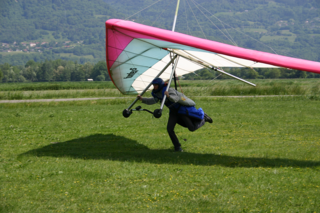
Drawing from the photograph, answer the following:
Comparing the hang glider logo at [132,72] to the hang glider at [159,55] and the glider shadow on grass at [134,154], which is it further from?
the glider shadow on grass at [134,154]

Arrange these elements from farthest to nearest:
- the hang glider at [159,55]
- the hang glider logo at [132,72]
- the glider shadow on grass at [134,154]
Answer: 1. the hang glider logo at [132,72]
2. the glider shadow on grass at [134,154]
3. the hang glider at [159,55]

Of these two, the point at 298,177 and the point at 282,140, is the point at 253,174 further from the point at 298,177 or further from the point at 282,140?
the point at 282,140

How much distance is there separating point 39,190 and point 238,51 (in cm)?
437

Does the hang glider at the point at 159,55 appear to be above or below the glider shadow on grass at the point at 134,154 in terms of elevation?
above

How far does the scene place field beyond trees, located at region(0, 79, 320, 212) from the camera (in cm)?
423

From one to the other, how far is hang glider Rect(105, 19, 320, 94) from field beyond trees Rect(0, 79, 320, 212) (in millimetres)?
1947

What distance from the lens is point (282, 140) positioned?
8164 mm

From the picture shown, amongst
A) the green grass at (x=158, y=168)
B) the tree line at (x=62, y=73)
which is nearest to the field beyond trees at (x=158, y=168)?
the green grass at (x=158, y=168)

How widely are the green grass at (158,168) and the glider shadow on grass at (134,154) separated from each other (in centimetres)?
2

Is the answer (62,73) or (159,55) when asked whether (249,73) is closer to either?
(159,55)

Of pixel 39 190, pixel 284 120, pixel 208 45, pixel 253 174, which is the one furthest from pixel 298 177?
pixel 284 120

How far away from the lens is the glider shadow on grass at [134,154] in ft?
20.3

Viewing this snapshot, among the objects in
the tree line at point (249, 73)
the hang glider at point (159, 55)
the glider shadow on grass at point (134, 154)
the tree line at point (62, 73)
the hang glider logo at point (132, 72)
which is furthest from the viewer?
the tree line at point (62, 73)

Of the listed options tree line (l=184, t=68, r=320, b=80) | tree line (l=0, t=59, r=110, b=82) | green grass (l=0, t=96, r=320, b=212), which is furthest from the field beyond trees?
tree line (l=0, t=59, r=110, b=82)
